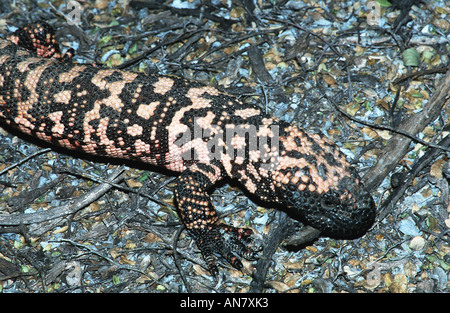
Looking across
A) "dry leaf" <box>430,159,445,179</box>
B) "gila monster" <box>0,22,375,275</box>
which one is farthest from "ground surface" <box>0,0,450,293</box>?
"gila monster" <box>0,22,375,275</box>

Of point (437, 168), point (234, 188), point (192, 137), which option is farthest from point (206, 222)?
point (437, 168)

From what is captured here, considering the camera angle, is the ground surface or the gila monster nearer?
the gila monster

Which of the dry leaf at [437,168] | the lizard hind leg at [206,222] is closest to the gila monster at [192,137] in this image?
the lizard hind leg at [206,222]

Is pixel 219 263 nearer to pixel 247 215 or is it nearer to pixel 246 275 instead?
A: pixel 246 275

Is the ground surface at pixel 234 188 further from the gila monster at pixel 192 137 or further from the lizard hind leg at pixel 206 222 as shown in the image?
the gila monster at pixel 192 137

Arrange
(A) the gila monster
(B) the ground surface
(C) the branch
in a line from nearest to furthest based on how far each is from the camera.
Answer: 1. (A) the gila monster
2. (B) the ground surface
3. (C) the branch

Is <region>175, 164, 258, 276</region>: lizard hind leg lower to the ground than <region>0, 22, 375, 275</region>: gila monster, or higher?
lower

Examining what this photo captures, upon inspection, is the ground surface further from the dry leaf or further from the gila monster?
the gila monster

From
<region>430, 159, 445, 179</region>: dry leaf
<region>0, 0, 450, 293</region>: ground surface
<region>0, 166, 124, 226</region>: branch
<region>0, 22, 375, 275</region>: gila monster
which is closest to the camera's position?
<region>0, 22, 375, 275</region>: gila monster
